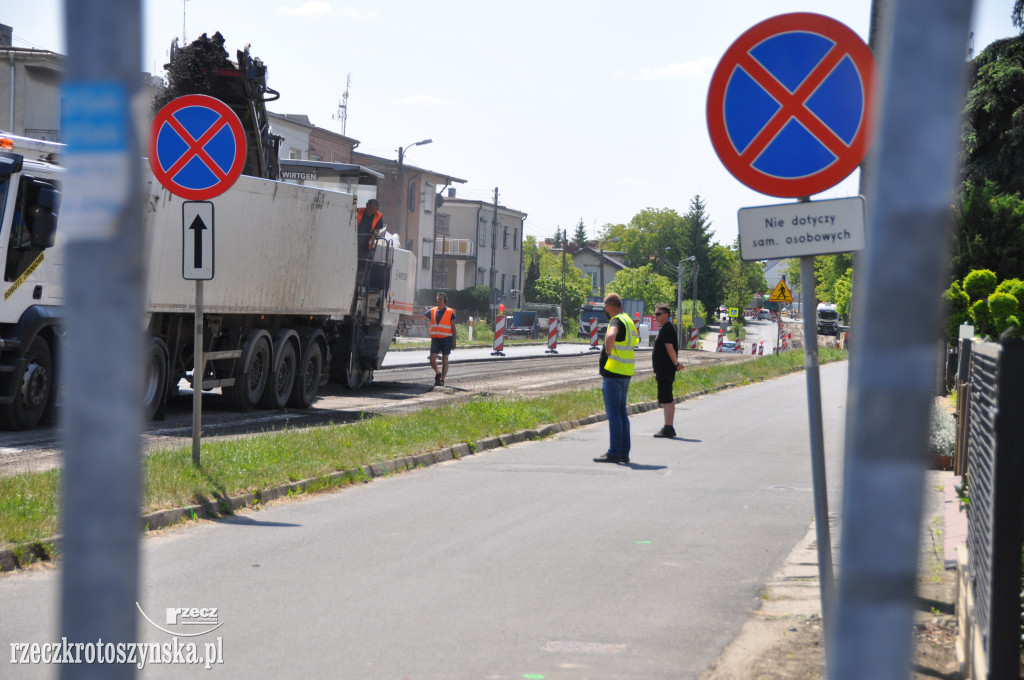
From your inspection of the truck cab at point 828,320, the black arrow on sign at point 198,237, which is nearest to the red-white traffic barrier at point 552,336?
the black arrow on sign at point 198,237

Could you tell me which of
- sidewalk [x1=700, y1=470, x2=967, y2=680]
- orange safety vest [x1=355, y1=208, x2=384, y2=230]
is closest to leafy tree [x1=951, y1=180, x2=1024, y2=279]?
orange safety vest [x1=355, y1=208, x2=384, y2=230]

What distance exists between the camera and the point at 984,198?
29.0 metres

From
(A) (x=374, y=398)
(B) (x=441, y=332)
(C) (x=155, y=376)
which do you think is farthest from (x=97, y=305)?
(B) (x=441, y=332)

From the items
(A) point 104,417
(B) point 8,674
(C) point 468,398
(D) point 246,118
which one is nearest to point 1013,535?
(A) point 104,417

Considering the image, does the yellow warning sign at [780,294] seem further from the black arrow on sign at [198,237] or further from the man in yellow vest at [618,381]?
the black arrow on sign at [198,237]

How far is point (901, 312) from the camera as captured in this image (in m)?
1.21

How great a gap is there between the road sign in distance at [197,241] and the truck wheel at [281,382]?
8.18 metres

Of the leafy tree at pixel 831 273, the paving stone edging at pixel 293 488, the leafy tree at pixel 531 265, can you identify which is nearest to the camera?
the paving stone edging at pixel 293 488

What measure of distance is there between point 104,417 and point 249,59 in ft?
55.3

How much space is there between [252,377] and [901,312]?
1655 centimetres

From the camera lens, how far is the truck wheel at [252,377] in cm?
1669

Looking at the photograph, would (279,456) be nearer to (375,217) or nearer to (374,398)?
(374,398)

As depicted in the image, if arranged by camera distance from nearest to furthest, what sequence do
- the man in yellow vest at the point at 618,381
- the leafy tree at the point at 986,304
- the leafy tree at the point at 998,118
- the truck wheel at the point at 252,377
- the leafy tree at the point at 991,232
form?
1. the man in yellow vest at the point at 618,381
2. the truck wheel at the point at 252,377
3. the leafy tree at the point at 986,304
4. the leafy tree at the point at 991,232
5. the leafy tree at the point at 998,118

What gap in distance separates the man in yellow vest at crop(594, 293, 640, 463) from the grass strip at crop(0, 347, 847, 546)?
1.81 m
